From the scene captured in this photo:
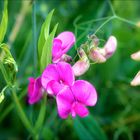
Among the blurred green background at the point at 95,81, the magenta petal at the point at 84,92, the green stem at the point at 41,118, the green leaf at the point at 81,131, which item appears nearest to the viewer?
the magenta petal at the point at 84,92

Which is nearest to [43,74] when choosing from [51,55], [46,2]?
[51,55]

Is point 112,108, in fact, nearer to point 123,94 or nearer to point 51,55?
point 123,94

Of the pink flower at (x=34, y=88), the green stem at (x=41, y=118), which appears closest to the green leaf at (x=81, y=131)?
the green stem at (x=41, y=118)

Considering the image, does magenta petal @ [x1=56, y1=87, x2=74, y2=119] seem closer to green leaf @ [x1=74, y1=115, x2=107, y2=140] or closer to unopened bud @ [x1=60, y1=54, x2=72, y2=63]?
unopened bud @ [x1=60, y1=54, x2=72, y2=63]

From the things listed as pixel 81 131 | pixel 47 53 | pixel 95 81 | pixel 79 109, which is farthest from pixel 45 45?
pixel 95 81

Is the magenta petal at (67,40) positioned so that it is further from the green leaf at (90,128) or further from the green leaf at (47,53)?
the green leaf at (90,128)
